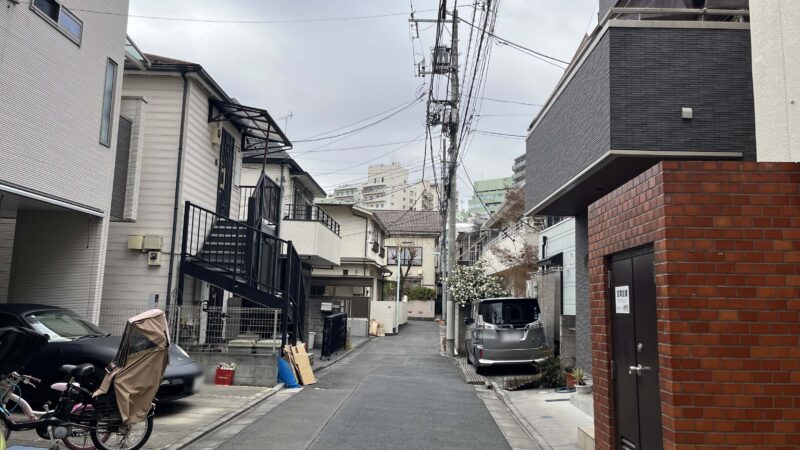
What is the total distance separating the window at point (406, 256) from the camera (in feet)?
148

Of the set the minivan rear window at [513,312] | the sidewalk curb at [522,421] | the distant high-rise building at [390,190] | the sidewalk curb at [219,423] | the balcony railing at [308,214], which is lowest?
the sidewalk curb at [522,421]

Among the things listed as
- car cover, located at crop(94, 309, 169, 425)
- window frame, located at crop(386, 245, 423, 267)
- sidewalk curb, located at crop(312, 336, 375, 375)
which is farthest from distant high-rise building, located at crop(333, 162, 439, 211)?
car cover, located at crop(94, 309, 169, 425)

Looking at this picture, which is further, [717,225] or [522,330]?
[522,330]

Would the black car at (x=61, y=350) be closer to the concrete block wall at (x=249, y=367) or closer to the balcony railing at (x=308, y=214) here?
the concrete block wall at (x=249, y=367)

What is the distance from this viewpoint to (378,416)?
28.0ft

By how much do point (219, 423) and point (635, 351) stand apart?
5.69 metres

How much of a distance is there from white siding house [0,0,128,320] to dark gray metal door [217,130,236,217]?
4.63 meters

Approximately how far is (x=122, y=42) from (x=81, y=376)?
6917 mm

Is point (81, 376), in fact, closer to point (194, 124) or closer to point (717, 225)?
point (717, 225)

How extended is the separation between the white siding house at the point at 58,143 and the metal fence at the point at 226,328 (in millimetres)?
1759

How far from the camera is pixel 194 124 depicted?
1295 centimetres

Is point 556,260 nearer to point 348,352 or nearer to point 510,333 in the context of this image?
point 510,333

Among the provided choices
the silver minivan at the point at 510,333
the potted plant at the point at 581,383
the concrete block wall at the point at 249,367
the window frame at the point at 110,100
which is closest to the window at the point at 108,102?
the window frame at the point at 110,100

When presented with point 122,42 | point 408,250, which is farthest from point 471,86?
point 408,250
